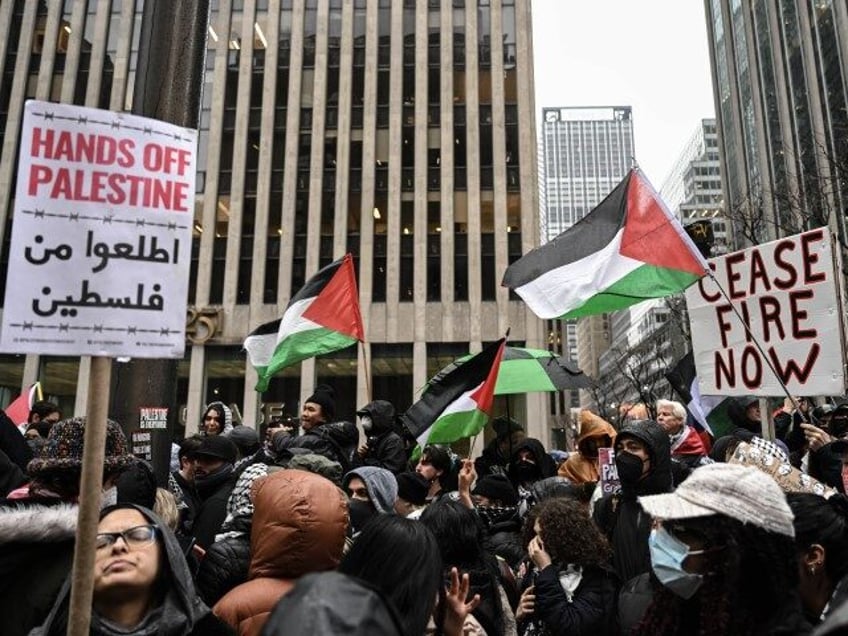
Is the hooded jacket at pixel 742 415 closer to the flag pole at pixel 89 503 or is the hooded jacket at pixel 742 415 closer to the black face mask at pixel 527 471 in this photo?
the black face mask at pixel 527 471

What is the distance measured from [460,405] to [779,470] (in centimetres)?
331

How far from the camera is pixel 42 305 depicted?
2.40 m

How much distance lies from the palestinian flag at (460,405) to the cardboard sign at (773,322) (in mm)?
2046

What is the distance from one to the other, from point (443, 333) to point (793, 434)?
2405 centimetres

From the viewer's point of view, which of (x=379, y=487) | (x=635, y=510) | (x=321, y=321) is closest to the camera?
(x=635, y=510)

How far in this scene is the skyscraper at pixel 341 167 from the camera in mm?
30641

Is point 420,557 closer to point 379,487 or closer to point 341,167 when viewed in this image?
point 379,487

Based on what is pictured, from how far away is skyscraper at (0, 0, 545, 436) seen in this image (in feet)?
101

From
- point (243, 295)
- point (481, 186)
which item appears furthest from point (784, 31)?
point (243, 295)

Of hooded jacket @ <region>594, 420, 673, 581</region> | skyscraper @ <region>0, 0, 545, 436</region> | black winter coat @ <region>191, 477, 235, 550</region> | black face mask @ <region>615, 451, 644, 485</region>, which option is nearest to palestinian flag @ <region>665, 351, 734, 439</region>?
hooded jacket @ <region>594, 420, 673, 581</region>

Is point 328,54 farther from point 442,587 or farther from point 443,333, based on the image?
point 442,587

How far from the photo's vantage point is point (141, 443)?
486cm

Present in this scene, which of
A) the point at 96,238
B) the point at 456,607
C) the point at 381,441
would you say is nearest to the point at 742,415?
the point at 381,441

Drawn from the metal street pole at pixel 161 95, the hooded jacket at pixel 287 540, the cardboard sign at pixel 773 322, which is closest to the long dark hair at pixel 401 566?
the hooded jacket at pixel 287 540
